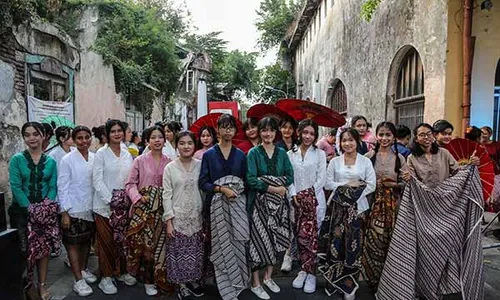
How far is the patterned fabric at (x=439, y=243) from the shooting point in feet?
10.2

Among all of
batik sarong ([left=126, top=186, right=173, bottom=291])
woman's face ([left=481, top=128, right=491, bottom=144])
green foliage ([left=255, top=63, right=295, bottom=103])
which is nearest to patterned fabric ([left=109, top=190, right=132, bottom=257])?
batik sarong ([left=126, top=186, right=173, bottom=291])

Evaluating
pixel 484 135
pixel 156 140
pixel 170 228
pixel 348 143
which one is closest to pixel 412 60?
pixel 484 135

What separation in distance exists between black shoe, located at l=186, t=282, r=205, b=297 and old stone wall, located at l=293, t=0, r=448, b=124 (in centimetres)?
446

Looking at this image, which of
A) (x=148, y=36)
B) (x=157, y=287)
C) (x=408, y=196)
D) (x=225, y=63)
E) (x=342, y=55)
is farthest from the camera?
(x=225, y=63)

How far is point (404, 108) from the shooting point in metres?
7.69

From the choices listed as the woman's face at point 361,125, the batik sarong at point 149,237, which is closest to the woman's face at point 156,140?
the batik sarong at point 149,237

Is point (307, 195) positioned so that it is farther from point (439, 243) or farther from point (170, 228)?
point (170, 228)

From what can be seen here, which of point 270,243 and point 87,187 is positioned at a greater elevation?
point 87,187

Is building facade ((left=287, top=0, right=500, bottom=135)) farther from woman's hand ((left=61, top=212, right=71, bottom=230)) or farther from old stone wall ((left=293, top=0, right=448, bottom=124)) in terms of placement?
woman's hand ((left=61, top=212, right=71, bottom=230))

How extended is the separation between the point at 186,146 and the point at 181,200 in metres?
0.47

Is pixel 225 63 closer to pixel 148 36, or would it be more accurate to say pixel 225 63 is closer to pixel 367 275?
pixel 148 36

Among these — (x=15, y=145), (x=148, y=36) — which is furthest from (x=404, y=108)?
(x=148, y=36)

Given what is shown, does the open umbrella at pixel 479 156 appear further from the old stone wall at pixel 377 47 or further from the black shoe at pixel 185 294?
the black shoe at pixel 185 294

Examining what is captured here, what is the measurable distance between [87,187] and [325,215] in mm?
2256
